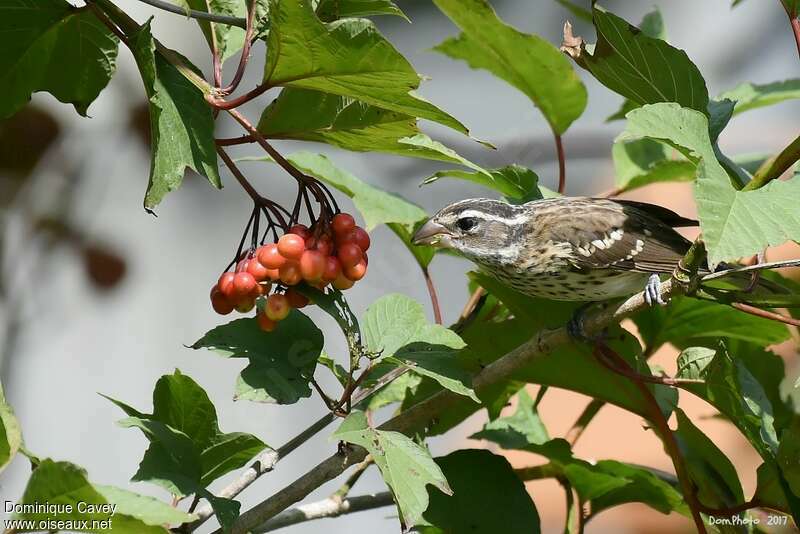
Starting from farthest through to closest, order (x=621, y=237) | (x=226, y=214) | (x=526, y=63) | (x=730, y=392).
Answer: (x=226, y=214) → (x=621, y=237) → (x=526, y=63) → (x=730, y=392)

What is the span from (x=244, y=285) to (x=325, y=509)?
1.83 ft

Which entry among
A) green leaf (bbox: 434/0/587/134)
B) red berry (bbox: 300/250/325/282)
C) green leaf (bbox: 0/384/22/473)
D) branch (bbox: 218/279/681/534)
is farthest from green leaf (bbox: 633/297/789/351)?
green leaf (bbox: 0/384/22/473)

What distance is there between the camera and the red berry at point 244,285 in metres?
1.80

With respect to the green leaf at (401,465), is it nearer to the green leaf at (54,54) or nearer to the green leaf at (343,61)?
the green leaf at (343,61)

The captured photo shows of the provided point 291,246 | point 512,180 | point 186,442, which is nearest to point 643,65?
point 512,180

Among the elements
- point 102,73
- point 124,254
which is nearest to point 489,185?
point 102,73

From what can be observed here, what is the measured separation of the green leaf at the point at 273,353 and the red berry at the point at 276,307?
0.09 meters

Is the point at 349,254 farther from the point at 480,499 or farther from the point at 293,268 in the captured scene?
the point at 480,499

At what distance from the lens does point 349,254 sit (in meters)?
1.80

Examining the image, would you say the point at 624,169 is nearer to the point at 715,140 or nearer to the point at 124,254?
the point at 715,140

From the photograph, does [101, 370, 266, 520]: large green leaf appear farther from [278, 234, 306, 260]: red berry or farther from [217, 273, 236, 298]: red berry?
[278, 234, 306, 260]: red berry

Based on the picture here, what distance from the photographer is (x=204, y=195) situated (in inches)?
238

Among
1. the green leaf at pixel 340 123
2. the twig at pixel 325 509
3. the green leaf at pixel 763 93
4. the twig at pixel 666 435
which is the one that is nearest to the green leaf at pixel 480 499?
the twig at pixel 325 509

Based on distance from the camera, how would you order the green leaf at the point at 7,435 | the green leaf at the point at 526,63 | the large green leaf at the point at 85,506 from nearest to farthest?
the large green leaf at the point at 85,506, the green leaf at the point at 7,435, the green leaf at the point at 526,63
